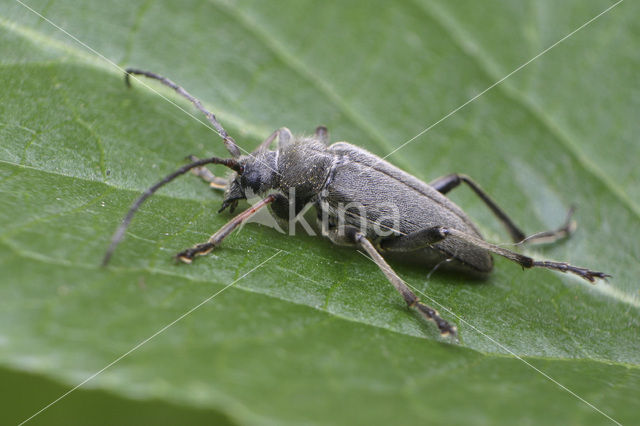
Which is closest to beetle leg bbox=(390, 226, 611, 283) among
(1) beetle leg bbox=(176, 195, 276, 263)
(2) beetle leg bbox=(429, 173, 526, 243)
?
(2) beetle leg bbox=(429, 173, 526, 243)

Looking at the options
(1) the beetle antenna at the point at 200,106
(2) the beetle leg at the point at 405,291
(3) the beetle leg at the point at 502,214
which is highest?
(1) the beetle antenna at the point at 200,106

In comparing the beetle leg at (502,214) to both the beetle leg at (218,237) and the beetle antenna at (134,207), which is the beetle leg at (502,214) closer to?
the beetle leg at (218,237)

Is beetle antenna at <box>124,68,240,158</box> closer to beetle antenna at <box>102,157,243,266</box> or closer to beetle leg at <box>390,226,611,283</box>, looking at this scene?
beetle antenna at <box>102,157,243,266</box>

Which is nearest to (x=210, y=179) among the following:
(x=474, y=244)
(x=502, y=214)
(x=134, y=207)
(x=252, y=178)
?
(x=252, y=178)

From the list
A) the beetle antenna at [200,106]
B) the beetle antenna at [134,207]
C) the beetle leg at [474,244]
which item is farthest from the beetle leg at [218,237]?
the beetle leg at [474,244]

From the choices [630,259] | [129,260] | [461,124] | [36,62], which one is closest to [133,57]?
[36,62]

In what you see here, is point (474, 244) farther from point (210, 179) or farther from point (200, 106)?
point (200, 106)

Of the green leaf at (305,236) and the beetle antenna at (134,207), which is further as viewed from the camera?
the beetle antenna at (134,207)
